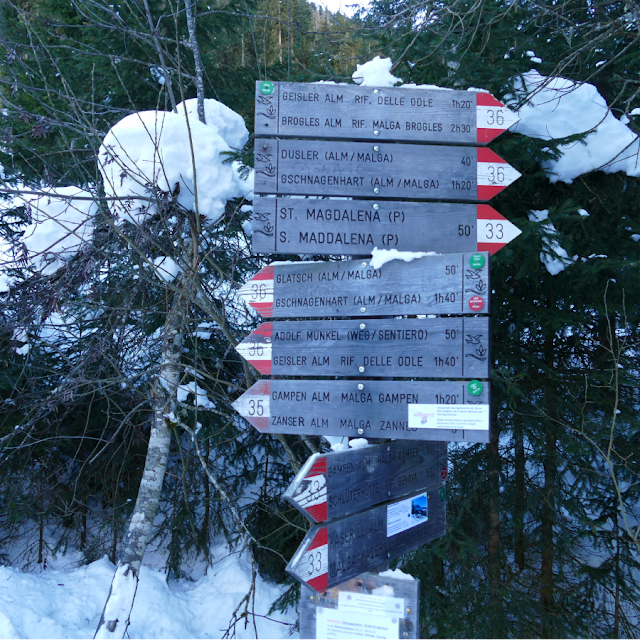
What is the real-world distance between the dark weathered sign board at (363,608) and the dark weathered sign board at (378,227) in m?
1.34

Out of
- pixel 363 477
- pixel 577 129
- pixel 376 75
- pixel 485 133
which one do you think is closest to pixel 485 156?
pixel 485 133

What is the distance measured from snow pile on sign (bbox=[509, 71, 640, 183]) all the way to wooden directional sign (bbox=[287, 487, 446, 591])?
333 cm

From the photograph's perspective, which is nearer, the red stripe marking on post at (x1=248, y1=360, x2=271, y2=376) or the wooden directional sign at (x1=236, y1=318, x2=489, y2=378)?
the wooden directional sign at (x1=236, y1=318, x2=489, y2=378)

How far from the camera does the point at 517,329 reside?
202 inches

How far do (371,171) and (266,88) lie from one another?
0.57 metres

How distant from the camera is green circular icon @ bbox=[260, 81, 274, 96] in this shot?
7.66ft

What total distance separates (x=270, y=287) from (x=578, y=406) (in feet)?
12.5

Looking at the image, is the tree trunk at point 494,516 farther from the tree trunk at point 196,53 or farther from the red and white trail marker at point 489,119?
the tree trunk at point 196,53

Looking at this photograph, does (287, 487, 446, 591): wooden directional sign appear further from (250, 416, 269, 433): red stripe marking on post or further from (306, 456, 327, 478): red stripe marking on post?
(250, 416, 269, 433): red stripe marking on post

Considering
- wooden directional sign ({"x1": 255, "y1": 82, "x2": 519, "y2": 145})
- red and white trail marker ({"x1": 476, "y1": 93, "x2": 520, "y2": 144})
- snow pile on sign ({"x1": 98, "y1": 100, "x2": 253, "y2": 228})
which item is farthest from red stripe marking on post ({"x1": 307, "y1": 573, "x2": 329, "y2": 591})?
snow pile on sign ({"x1": 98, "y1": 100, "x2": 253, "y2": 228})

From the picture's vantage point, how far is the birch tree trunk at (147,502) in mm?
4512

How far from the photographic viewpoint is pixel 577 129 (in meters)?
4.62

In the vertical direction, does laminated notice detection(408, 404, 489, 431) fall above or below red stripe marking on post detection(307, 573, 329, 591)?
above

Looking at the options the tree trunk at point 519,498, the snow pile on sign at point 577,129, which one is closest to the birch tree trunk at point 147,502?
the tree trunk at point 519,498
